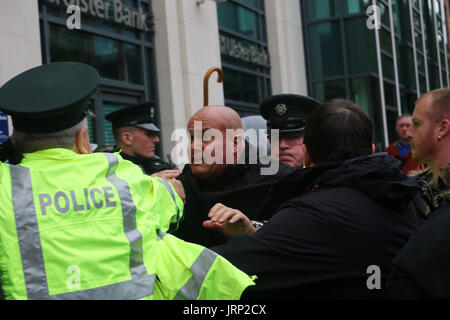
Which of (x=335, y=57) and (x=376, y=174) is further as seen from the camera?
(x=335, y=57)

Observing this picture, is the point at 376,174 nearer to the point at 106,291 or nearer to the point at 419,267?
the point at 419,267

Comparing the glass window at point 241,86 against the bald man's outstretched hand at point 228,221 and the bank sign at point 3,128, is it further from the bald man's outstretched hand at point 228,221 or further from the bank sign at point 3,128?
the bald man's outstretched hand at point 228,221

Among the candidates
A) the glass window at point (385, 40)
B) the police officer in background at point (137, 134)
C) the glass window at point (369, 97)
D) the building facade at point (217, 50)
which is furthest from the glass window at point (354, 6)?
the police officer in background at point (137, 134)

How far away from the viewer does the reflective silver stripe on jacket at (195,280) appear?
166 cm

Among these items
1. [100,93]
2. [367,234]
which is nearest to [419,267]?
[367,234]

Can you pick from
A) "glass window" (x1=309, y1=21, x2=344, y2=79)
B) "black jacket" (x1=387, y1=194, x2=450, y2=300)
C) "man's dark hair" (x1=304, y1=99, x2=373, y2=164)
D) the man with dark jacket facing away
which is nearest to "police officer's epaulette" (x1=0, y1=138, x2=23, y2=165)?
the man with dark jacket facing away

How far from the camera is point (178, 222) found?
6.32 ft

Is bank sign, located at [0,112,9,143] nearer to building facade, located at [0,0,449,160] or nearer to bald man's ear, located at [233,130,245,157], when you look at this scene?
building facade, located at [0,0,449,160]

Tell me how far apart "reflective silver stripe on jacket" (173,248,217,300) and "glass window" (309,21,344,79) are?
1214 centimetres

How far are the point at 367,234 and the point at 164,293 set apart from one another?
0.77 m

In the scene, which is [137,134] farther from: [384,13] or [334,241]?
[384,13]

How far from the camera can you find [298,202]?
74.5 inches

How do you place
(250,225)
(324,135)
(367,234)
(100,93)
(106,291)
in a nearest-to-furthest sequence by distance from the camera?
(106,291), (367,234), (324,135), (250,225), (100,93)

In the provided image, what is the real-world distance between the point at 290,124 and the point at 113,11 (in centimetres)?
468
